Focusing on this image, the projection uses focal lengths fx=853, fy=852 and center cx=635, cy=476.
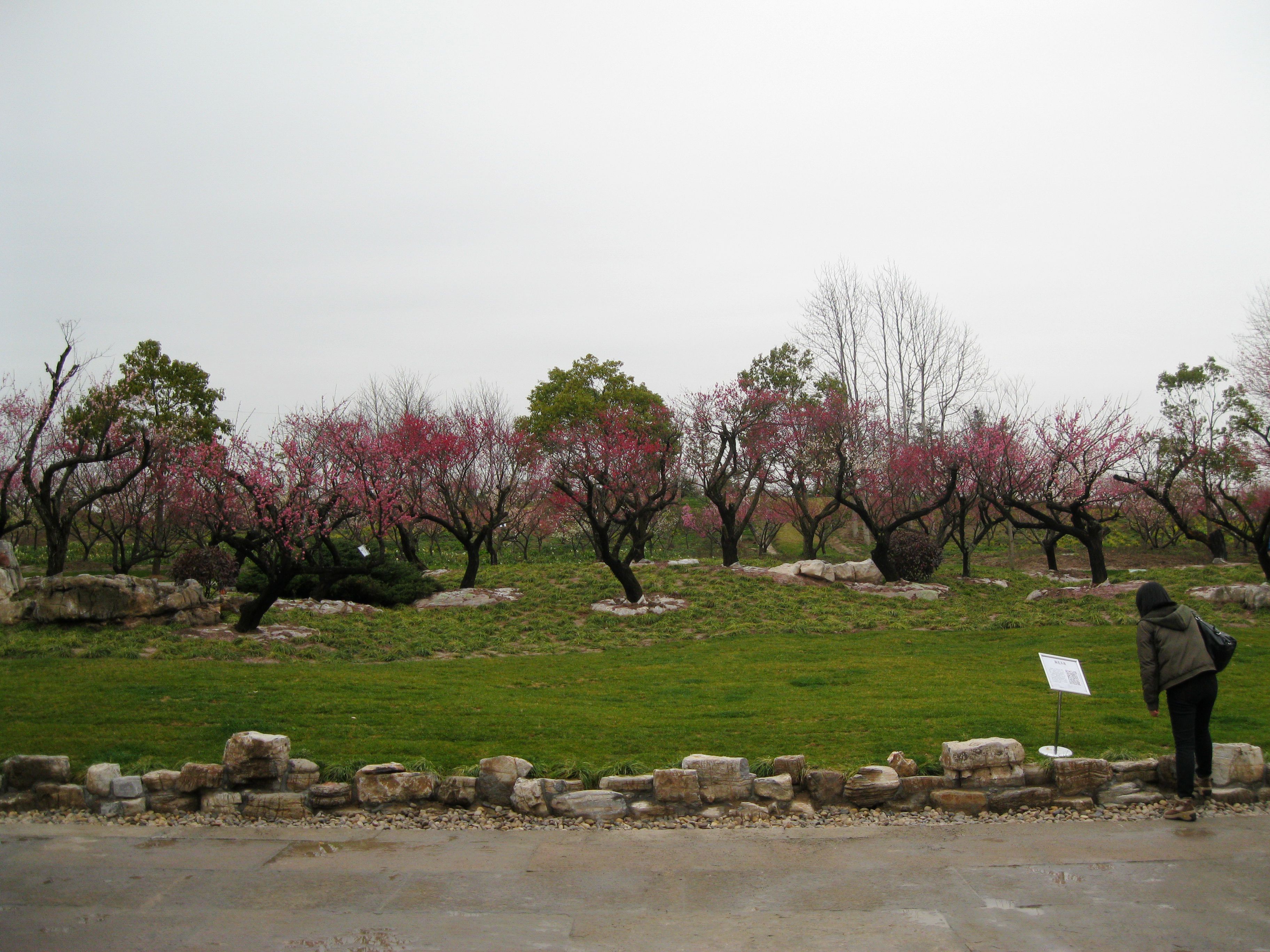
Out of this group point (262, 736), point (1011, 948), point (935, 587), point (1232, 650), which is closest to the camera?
point (1011, 948)

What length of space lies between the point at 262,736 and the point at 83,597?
35.2ft

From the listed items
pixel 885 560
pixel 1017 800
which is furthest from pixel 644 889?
pixel 885 560

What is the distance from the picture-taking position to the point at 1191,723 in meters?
6.42

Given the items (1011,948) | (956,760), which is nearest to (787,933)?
(1011,948)

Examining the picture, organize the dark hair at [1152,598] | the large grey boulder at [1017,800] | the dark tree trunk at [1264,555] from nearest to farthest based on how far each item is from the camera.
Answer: the large grey boulder at [1017,800] < the dark hair at [1152,598] < the dark tree trunk at [1264,555]

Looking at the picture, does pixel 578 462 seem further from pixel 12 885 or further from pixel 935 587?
pixel 12 885

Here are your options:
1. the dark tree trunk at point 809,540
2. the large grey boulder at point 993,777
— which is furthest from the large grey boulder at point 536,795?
the dark tree trunk at point 809,540

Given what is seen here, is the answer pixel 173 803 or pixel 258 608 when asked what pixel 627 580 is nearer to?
pixel 258 608

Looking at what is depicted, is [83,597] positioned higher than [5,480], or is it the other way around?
[5,480]

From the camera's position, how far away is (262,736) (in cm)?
694

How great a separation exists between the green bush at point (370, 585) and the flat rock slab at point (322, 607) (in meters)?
0.33

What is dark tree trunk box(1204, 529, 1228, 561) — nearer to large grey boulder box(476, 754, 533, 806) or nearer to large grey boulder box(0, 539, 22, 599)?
large grey boulder box(476, 754, 533, 806)

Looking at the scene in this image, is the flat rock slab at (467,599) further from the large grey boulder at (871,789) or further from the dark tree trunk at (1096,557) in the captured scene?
the dark tree trunk at (1096,557)

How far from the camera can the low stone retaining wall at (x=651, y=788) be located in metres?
6.60
